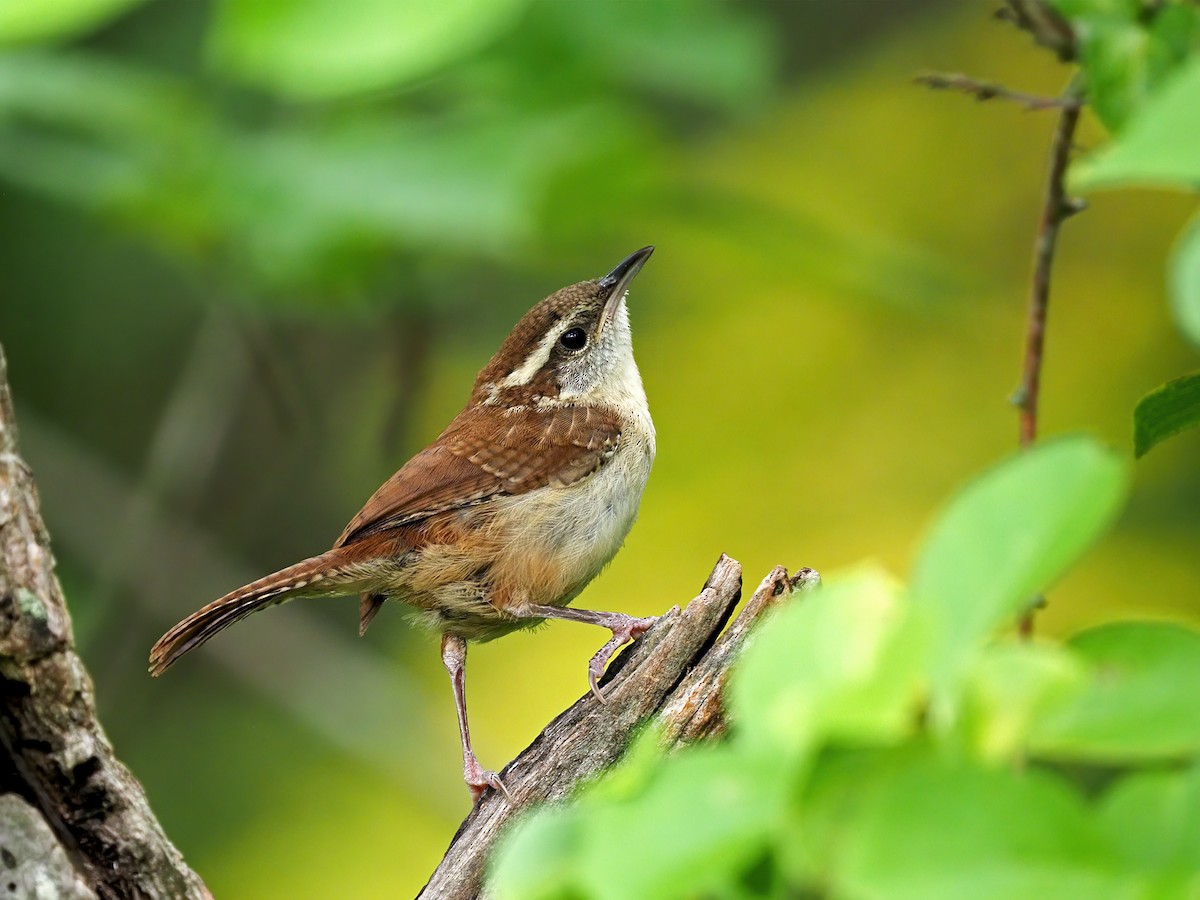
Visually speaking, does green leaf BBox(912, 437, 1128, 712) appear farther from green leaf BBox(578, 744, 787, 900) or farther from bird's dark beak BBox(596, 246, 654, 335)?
bird's dark beak BBox(596, 246, 654, 335)

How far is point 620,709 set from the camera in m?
2.56

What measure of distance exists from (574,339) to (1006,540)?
375cm

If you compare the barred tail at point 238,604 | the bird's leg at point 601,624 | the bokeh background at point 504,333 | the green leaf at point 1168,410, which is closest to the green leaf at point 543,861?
the green leaf at point 1168,410

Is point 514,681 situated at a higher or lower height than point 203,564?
lower

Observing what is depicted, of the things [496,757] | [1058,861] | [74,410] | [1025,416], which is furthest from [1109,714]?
[74,410]

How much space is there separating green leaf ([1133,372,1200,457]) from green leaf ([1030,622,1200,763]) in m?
0.46

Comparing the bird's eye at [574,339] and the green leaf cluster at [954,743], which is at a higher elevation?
the green leaf cluster at [954,743]

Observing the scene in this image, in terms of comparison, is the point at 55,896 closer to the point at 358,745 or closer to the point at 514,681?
the point at 358,745

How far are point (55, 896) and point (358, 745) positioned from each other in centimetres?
331

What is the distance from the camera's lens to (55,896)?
85.5 inches

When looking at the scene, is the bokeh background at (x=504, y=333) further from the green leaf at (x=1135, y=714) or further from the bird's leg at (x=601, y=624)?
the green leaf at (x=1135, y=714)

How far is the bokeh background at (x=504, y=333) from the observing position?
4.11 metres

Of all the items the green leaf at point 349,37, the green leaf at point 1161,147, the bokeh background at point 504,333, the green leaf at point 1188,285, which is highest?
the green leaf at point 349,37

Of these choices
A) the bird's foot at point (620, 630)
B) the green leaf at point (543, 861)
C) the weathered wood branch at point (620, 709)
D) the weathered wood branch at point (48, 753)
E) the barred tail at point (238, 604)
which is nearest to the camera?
the green leaf at point (543, 861)
